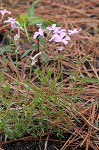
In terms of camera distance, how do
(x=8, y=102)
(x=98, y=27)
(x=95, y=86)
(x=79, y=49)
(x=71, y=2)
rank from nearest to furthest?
(x=8, y=102) → (x=95, y=86) → (x=79, y=49) → (x=98, y=27) → (x=71, y=2)

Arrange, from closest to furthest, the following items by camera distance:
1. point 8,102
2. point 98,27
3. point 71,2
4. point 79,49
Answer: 1. point 8,102
2. point 79,49
3. point 98,27
4. point 71,2

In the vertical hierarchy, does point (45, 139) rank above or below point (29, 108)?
below

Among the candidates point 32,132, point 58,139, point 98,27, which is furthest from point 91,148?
point 98,27

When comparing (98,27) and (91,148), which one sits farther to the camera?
(98,27)

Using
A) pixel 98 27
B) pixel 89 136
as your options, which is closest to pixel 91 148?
pixel 89 136

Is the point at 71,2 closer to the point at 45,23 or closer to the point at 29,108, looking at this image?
the point at 45,23

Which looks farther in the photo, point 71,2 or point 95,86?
point 71,2

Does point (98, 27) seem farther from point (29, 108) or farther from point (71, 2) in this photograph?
point (29, 108)

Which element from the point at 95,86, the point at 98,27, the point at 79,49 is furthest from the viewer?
the point at 98,27

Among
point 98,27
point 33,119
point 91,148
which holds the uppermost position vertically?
point 98,27
